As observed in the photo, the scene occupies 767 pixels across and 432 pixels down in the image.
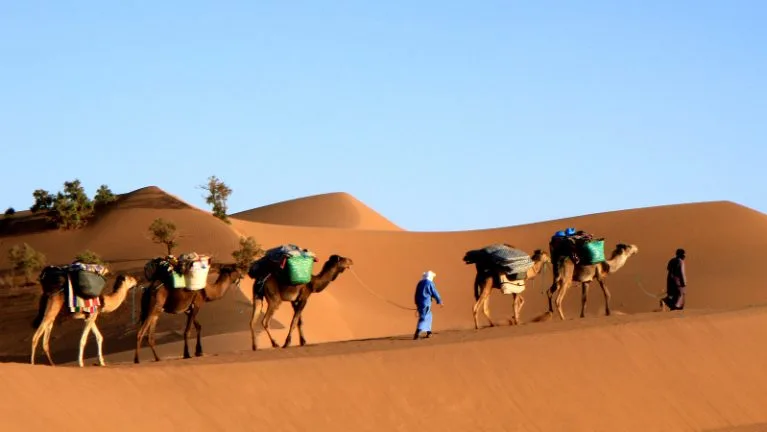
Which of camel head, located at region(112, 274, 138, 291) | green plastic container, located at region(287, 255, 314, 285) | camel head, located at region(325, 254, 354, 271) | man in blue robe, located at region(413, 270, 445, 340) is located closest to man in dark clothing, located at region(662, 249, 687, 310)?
man in blue robe, located at region(413, 270, 445, 340)

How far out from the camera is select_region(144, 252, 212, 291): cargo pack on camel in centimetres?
2266

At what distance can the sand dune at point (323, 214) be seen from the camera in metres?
117

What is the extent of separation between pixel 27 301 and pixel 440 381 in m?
22.3

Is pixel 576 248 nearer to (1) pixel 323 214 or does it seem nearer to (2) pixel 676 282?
(2) pixel 676 282

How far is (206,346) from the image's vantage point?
32.6 metres

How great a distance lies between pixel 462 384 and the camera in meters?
20.8

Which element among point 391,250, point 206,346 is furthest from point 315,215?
point 206,346

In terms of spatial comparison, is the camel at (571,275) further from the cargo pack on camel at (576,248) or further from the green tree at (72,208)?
the green tree at (72,208)

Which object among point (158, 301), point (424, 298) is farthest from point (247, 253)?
point (158, 301)

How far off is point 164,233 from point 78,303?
847 inches

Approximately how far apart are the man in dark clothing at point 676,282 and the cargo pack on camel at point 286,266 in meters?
7.98

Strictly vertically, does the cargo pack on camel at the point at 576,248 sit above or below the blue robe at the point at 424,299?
above

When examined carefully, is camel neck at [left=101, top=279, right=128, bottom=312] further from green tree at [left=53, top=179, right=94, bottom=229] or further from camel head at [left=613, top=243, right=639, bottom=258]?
green tree at [left=53, top=179, right=94, bottom=229]

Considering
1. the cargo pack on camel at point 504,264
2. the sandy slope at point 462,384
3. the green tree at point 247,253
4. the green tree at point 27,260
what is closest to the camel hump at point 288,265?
the sandy slope at point 462,384
